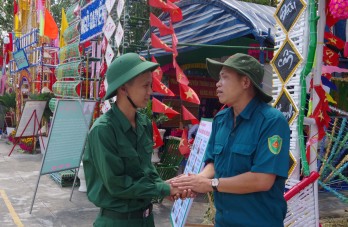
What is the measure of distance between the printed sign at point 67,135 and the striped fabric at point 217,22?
1.66m

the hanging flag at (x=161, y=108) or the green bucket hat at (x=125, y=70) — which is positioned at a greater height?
the green bucket hat at (x=125, y=70)

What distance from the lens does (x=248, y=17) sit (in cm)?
600

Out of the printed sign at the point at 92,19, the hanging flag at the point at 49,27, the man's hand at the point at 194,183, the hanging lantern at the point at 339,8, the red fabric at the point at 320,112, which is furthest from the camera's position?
the hanging flag at the point at 49,27

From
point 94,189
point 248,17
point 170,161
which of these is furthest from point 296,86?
point 170,161

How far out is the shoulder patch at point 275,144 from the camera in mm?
1925

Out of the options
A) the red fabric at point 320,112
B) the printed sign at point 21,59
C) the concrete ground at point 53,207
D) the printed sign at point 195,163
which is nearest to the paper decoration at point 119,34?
the printed sign at point 195,163

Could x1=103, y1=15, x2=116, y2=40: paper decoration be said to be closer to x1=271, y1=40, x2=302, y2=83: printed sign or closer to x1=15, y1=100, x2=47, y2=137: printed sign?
x1=271, y1=40, x2=302, y2=83: printed sign

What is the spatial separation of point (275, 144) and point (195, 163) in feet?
6.11

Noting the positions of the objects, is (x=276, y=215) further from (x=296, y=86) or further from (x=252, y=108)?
(x=296, y=86)

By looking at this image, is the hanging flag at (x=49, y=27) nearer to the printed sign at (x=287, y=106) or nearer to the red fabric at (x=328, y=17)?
the printed sign at (x=287, y=106)

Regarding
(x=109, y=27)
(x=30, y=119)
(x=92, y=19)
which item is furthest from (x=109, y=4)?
(x=30, y=119)

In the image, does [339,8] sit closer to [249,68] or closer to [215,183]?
[249,68]

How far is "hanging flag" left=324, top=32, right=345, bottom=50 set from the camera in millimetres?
3609

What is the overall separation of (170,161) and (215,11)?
119 inches
